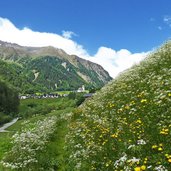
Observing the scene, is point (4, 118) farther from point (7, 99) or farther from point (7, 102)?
point (7, 99)

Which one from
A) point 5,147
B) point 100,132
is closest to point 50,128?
point 5,147

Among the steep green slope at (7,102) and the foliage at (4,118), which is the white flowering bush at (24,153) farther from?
the steep green slope at (7,102)

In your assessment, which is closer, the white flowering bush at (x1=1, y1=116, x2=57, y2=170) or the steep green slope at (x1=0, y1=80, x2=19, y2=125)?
the white flowering bush at (x1=1, y1=116, x2=57, y2=170)

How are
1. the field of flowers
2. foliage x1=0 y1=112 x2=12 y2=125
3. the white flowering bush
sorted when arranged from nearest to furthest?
1. the field of flowers
2. the white flowering bush
3. foliage x1=0 y1=112 x2=12 y2=125

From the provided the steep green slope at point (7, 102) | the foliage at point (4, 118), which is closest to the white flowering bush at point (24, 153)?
the foliage at point (4, 118)

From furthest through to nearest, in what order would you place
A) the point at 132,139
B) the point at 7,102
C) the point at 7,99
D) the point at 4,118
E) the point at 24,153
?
the point at 7,99, the point at 7,102, the point at 4,118, the point at 24,153, the point at 132,139

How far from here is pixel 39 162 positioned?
16.0 meters

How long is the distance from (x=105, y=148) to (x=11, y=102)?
420ft

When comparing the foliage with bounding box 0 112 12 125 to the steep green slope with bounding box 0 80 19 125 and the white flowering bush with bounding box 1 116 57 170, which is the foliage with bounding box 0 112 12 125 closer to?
the steep green slope with bounding box 0 80 19 125

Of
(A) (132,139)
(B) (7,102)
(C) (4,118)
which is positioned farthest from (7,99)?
(A) (132,139)

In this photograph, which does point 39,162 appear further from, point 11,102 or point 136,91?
point 11,102

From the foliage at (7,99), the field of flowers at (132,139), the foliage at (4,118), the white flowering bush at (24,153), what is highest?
the foliage at (7,99)

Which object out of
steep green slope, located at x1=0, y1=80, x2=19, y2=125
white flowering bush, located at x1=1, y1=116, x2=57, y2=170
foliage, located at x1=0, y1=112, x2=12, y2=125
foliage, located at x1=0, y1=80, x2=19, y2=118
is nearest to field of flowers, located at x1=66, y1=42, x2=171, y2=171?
white flowering bush, located at x1=1, y1=116, x2=57, y2=170

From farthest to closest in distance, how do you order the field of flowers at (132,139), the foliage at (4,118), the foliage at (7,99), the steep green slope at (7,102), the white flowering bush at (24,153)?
the foliage at (7,99)
the steep green slope at (7,102)
the foliage at (4,118)
the white flowering bush at (24,153)
the field of flowers at (132,139)
